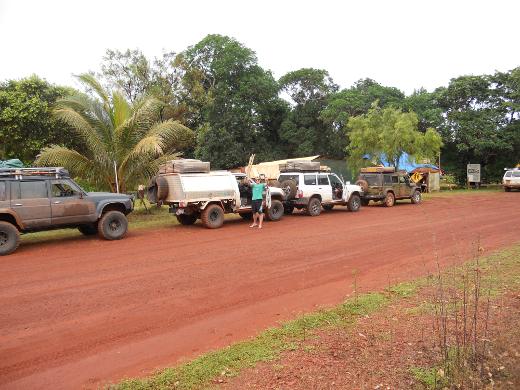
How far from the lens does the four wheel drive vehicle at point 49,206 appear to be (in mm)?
10875

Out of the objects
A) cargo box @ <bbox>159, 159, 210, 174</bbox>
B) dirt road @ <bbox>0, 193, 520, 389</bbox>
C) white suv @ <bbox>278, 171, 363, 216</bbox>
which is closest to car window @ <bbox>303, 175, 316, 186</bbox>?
white suv @ <bbox>278, 171, 363, 216</bbox>

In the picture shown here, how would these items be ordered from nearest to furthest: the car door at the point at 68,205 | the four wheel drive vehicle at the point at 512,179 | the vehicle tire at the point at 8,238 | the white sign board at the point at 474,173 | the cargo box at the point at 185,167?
the vehicle tire at the point at 8,238
the car door at the point at 68,205
the cargo box at the point at 185,167
the four wheel drive vehicle at the point at 512,179
the white sign board at the point at 474,173

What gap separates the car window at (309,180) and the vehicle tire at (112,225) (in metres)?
7.89

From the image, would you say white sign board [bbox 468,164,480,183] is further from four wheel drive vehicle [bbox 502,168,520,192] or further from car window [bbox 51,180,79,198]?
car window [bbox 51,180,79,198]

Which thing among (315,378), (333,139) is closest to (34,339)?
(315,378)

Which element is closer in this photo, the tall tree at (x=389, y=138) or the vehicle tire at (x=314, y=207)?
the vehicle tire at (x=314, y=207)

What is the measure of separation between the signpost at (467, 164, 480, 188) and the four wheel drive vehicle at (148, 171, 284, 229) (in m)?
29.0

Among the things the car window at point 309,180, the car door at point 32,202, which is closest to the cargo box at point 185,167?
the car door at point 32,202

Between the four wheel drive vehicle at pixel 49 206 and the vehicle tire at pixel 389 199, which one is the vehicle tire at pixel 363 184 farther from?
the four wheel drive vehicle at pixel 49 206

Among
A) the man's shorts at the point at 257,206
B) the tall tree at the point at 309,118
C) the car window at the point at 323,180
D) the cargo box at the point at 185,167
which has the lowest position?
the man's shorts at the point at 257,206

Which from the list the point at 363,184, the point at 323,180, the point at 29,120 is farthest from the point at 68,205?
the point at 363,184

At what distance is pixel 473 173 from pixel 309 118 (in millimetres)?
15758

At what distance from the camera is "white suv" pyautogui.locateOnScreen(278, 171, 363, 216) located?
17.8 meters

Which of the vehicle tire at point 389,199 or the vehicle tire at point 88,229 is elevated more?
the vehicle tire at point 389,199
